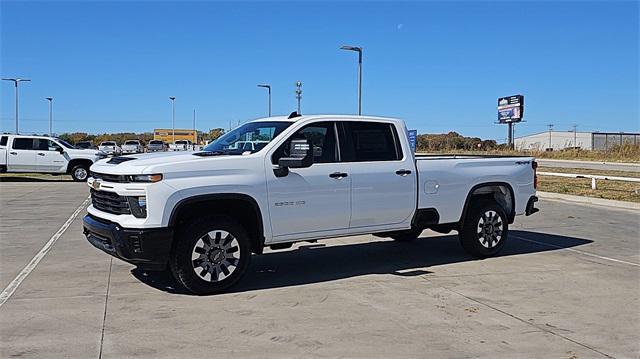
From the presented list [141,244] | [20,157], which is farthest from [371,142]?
[20,157]

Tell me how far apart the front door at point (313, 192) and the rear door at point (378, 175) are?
0.15 metres

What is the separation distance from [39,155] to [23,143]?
88cm

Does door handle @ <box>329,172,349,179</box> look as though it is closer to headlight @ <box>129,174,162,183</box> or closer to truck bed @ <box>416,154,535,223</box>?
truck bed @ <box>416,154,535,223</box>

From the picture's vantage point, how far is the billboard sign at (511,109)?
3066 inches

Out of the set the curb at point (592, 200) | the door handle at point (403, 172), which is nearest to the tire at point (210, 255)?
the door handle at point (403, 172)

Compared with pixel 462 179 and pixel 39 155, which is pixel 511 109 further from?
pixel 462 179

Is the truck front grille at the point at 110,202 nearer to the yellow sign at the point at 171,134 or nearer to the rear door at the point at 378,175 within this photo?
the rear door at the point at 378,175

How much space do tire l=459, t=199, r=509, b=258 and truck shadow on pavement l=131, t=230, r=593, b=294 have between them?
221 mm

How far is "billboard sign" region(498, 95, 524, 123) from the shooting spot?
255ft

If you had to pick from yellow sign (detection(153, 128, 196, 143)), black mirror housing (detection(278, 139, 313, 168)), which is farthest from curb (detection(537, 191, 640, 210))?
yellow sign (detection(153, 128, 196, 143))

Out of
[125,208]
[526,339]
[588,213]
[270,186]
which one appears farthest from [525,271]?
[588,213]

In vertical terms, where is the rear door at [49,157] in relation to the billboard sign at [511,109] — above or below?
below

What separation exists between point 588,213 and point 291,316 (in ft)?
38.9

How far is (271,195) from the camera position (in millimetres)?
7273
